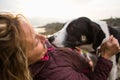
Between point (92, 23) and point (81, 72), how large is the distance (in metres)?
1.19

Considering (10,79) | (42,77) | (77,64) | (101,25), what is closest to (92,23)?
(101,25)

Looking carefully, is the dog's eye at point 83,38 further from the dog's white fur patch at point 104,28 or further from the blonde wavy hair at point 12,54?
the blonde wavy hair at point 12,54

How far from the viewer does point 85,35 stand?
3.38m

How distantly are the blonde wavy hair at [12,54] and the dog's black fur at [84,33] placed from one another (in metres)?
1.30

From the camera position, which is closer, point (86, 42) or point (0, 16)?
point (0, 16)

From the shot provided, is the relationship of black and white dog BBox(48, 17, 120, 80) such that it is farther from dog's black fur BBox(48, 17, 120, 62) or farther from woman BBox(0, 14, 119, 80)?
woman BBox(0, 14, 119, 80)

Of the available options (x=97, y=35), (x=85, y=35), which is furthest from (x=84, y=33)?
(x=97, y=35)

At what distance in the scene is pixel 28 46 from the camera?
77.0 inches

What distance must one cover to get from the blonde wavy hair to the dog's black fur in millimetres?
1301

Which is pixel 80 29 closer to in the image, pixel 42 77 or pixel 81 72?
pixel 81 72

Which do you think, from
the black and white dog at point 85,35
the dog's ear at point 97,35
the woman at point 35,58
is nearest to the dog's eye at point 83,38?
the black and white dog at point 85,35

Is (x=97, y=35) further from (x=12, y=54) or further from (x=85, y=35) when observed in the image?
(x=12, y=54)

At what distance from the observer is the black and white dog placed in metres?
3.23

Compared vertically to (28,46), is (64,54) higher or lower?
lower
